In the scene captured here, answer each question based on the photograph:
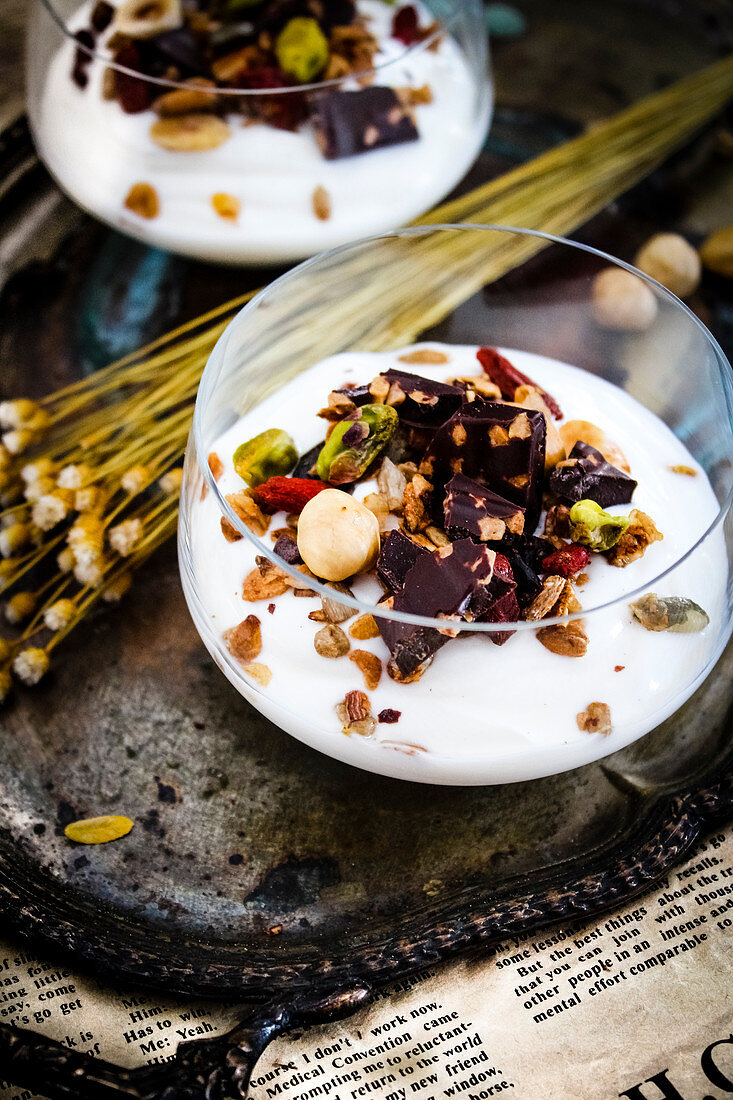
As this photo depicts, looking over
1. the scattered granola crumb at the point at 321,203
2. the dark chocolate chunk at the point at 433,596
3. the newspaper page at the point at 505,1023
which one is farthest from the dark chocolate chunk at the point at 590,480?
the scattered granola crumb at the point at 321,203

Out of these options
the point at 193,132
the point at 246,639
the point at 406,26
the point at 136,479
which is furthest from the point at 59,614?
the point at 406,26

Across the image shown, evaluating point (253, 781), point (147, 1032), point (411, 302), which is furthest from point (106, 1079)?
point (411, 302)

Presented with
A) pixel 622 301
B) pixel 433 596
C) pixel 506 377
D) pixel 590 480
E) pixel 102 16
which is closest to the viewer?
pixel 433 596

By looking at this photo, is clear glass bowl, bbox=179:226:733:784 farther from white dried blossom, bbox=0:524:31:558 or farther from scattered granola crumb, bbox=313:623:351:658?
white dried blossom, bbox=0:524:31:558

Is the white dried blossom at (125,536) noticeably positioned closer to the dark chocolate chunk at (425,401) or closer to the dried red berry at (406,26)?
the dark chocolate chunk at (425,401)

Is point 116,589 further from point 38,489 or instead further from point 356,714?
point 356,714

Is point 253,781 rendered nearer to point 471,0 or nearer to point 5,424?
point 5,424
